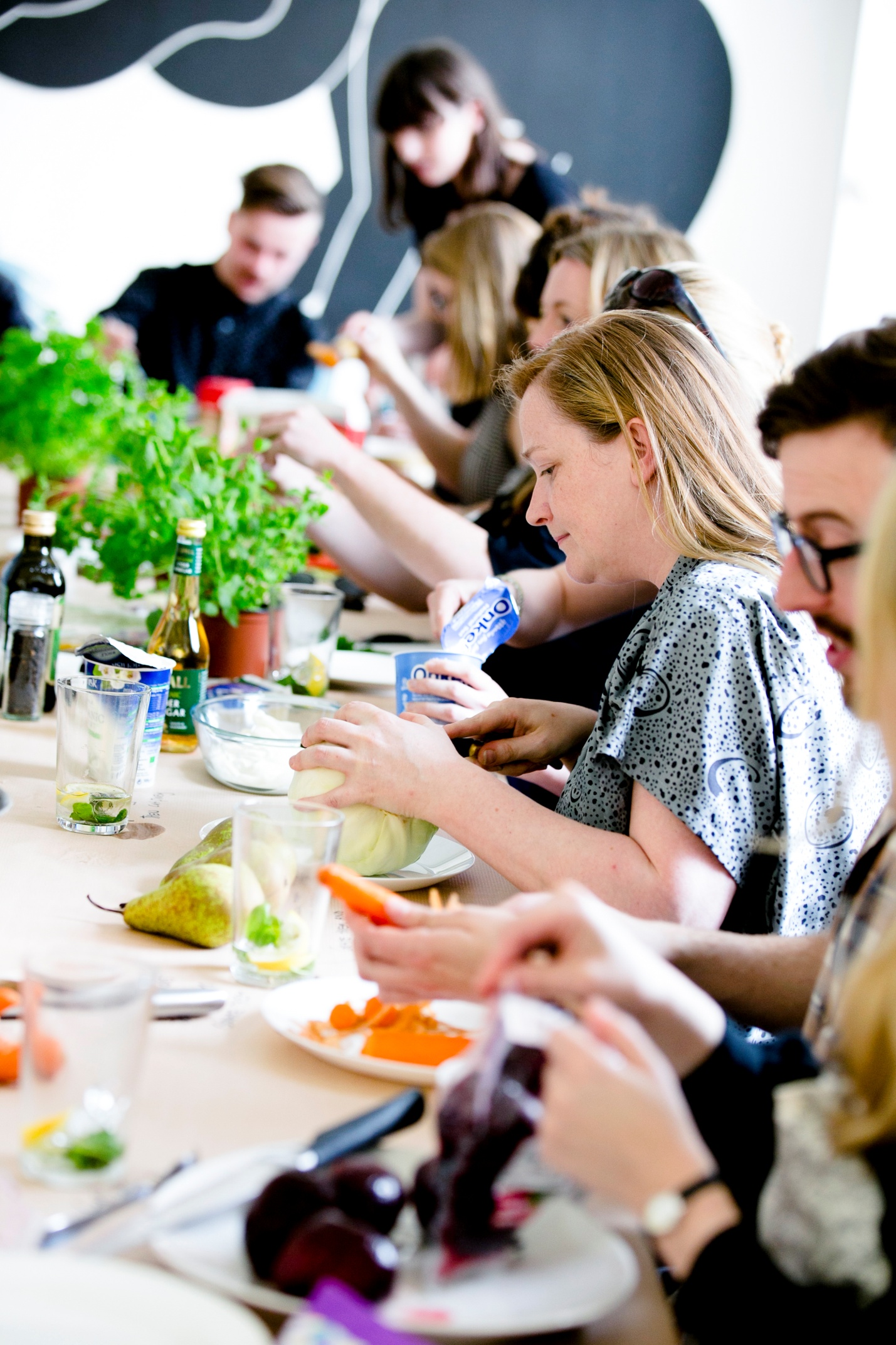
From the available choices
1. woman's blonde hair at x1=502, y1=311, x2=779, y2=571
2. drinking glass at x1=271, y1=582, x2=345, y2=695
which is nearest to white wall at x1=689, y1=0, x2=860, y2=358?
drinking glass at x1=271, y1=582, x2=345, y2=695

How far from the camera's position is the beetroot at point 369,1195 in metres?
0.60

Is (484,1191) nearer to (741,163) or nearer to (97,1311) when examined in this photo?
(97,1311)

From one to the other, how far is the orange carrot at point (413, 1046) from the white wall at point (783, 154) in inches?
A: 190

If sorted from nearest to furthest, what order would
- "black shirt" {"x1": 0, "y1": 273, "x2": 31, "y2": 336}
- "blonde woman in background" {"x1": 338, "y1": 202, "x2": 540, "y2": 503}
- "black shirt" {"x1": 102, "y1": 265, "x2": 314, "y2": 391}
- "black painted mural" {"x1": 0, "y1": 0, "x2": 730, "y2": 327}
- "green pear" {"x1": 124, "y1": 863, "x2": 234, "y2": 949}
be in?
"green pear" {"x1": 124, "y1": 863, "x2": 234, "y2": 949}
"blonde woman in background" {"x1": 338, "y1": 202, "x2": 540, "y2": 503}
"black shirt" {"x1": 102, "y1": 265, "x2": 314, "y2": 391}
"black shirt" {"x1": 0, "y1": 273, "x2": 31, "y2": 336}
"black painted mural" {"x1": 0, "y1": 0, "x2": 730, "y2": 327}

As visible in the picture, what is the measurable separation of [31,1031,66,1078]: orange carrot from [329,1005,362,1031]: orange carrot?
0.26 meters

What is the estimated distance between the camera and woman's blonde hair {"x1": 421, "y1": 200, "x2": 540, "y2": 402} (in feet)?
10.8

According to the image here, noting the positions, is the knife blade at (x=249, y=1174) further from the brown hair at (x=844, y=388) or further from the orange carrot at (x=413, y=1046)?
the brown hair at (x=844, y=388)

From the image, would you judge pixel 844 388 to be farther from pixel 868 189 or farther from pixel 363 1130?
pixel 868 189

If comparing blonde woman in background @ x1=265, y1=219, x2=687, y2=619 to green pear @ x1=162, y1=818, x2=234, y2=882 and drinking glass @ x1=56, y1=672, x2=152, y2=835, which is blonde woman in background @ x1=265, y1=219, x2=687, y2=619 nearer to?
drinking glass @ x1=56, y1=672, x2=152, y2=835

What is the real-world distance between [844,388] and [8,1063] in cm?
73

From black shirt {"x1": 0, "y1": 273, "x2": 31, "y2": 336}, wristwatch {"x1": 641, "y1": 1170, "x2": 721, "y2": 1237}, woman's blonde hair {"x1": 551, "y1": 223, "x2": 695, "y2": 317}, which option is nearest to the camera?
wristwatch {"x1": 641, "y1": 1170, "x2": 721, "y2": 1237}

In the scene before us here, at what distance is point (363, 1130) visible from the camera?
697 millimetres

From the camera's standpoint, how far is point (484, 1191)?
615mm

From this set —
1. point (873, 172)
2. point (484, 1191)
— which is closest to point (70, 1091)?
point (484, 1191)
